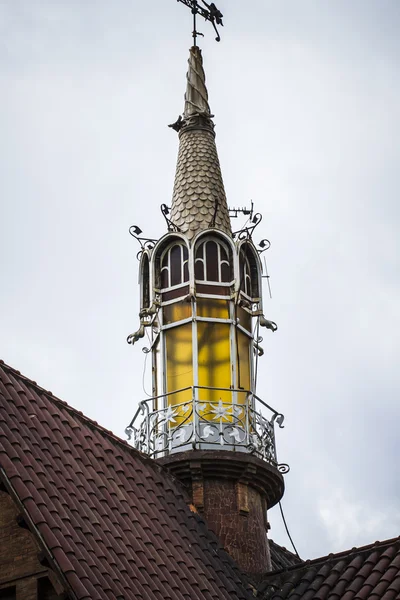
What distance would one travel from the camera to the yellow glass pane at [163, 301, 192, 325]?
26.1 meters

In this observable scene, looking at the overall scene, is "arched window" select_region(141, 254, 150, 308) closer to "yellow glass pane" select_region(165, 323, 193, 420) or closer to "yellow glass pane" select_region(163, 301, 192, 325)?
"yellow glass pane" select_region(163, 301, 192, 325)

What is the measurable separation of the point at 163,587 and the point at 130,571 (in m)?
0.66

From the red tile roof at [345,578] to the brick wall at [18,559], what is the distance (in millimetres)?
5642

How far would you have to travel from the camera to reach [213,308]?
26.1 metres

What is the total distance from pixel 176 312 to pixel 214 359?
1.31m

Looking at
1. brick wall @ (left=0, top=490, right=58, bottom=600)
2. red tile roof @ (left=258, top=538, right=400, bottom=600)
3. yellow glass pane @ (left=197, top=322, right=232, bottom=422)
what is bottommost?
brick wall @ (left=0, top=490, right=58, bottom=600)

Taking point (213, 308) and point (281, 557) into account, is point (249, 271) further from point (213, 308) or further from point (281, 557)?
point (281, 557)

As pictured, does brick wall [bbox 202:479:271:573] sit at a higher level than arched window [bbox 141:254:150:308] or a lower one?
lower

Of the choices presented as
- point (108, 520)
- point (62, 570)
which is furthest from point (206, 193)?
point (62, 570)

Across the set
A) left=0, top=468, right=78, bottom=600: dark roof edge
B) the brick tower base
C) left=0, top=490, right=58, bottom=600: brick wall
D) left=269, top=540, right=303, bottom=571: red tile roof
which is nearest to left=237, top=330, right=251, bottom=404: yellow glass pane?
the brick tower base

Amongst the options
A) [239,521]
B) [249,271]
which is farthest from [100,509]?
[249,271]

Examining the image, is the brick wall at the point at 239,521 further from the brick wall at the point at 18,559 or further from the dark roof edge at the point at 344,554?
the brick wall at the point at 18,559

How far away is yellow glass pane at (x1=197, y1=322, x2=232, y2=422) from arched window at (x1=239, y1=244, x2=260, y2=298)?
114 centimetres

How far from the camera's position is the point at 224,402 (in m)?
24.8
